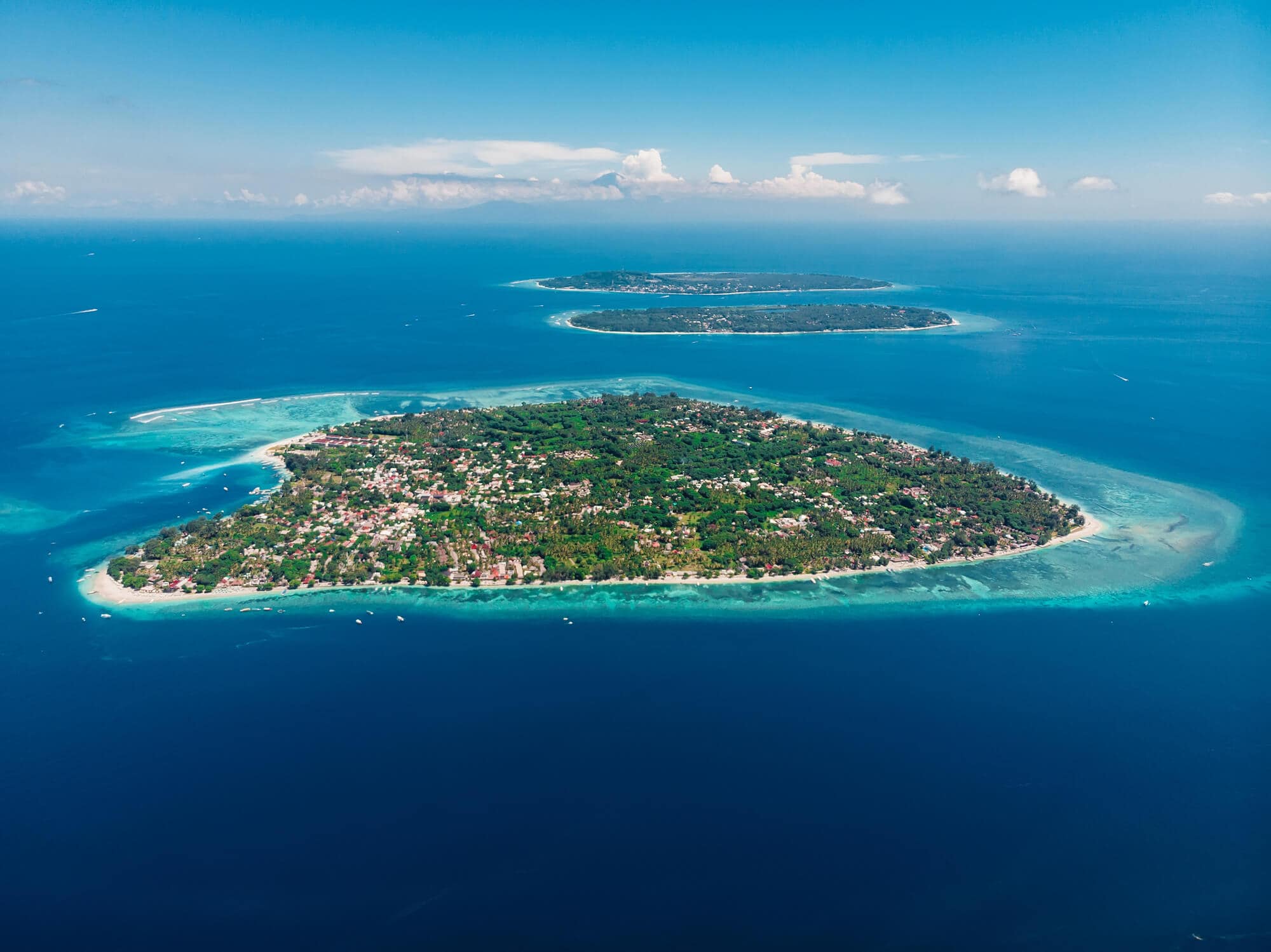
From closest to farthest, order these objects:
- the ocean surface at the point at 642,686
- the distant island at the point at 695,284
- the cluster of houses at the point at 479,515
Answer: the ocean surface at the point at 642,686 → the cluster of houses at the point at 479,515 → the distant island at the point at 695,284

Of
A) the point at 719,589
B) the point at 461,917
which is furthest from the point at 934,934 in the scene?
the point at 719,589

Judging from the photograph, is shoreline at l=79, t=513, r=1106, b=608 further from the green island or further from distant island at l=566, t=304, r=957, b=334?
distant island at l=566, t=304, r=957, b=334

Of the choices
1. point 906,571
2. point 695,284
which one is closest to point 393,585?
point 906,571

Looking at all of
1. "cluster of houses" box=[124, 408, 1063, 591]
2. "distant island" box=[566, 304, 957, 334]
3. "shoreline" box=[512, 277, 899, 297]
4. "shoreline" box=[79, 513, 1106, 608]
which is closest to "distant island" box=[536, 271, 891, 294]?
"shoreline" box=[512, 277, 899, 297]

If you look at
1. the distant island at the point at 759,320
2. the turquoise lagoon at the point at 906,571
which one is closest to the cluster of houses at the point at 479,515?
the turquoise lagoon at the point at 906,571

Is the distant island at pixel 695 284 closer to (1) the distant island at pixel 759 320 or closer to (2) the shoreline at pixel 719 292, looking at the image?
(2) the shoreline at pixel 719 292

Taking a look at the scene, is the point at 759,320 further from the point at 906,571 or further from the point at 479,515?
the point at 906,571
